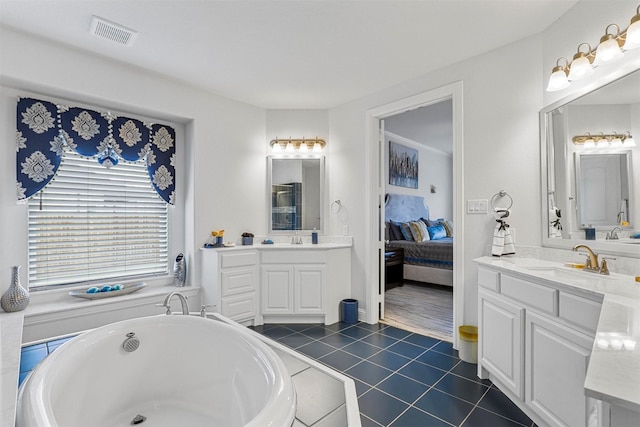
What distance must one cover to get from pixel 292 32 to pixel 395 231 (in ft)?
13.2

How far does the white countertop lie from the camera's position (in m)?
0.56

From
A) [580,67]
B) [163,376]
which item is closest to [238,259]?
[163,376]

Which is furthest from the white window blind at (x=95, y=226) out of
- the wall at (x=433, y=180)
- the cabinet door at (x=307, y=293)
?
the wall at (x=433, y=180)

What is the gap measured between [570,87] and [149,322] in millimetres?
3164

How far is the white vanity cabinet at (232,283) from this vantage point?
3188mm

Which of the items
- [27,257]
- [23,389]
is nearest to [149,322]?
[23,389]

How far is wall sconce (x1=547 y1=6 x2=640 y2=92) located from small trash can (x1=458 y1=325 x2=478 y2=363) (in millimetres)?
1874

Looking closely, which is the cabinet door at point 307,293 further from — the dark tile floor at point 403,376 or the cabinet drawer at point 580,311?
the cabinet drawer at point 580,311

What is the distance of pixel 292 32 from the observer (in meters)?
2.37

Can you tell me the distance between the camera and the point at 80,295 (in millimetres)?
2664

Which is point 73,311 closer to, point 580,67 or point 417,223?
point 580,67

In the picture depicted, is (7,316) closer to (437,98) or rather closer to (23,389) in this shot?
(23,389)

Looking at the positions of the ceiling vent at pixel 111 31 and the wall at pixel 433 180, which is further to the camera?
the wall at pixel 433 180

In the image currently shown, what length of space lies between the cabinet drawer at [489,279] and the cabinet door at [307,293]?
5.46ft
